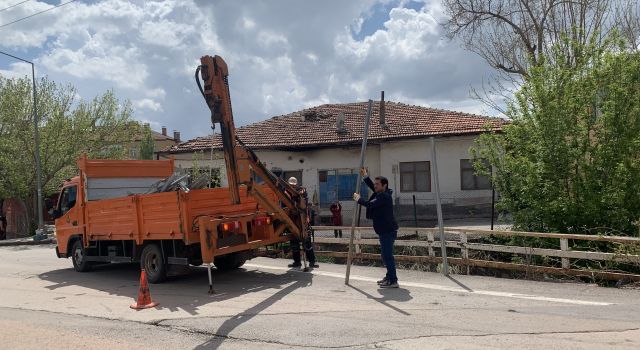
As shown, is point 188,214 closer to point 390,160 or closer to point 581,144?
point 581,144

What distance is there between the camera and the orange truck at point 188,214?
9203 millimetres

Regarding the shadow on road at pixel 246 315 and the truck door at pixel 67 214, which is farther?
the truck door at pixel 67 214

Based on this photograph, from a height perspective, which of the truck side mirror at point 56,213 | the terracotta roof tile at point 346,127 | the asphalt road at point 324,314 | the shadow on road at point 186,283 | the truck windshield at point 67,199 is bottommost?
the asphalt road at point 324,314

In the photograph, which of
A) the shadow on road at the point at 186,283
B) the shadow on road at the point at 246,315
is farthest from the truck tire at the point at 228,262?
the shadow on road at the point at 246,315

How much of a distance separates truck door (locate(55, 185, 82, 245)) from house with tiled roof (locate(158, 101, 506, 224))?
28.7 feet

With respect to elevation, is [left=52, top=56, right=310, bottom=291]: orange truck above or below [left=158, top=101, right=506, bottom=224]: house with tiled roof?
below

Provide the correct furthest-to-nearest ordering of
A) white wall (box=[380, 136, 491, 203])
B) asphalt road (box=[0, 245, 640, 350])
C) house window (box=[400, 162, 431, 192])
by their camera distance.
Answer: house window (box=[400, 162, 431, 192]), white wall (box=[380, 136, 491, 203]), asphalt road (box=[0, 245, 640, 350])

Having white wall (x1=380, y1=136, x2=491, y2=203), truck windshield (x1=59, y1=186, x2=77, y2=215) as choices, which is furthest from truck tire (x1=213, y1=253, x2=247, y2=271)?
white wall (x1=380, y1=136, x2=491, y2=203)

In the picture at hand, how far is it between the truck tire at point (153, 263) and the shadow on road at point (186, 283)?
0.18 m

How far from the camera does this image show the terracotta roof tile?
22844mm

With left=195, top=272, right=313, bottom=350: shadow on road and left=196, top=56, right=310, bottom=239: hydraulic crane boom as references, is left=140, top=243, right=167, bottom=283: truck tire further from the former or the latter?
left=195, top=272, right=313, bottom=350: shadow on road

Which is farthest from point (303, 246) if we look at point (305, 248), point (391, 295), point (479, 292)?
point (479, 292)

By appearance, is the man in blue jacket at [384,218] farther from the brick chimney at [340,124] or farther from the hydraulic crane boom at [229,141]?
the brick chimney at [340,124]

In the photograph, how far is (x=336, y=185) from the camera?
24.1 m
